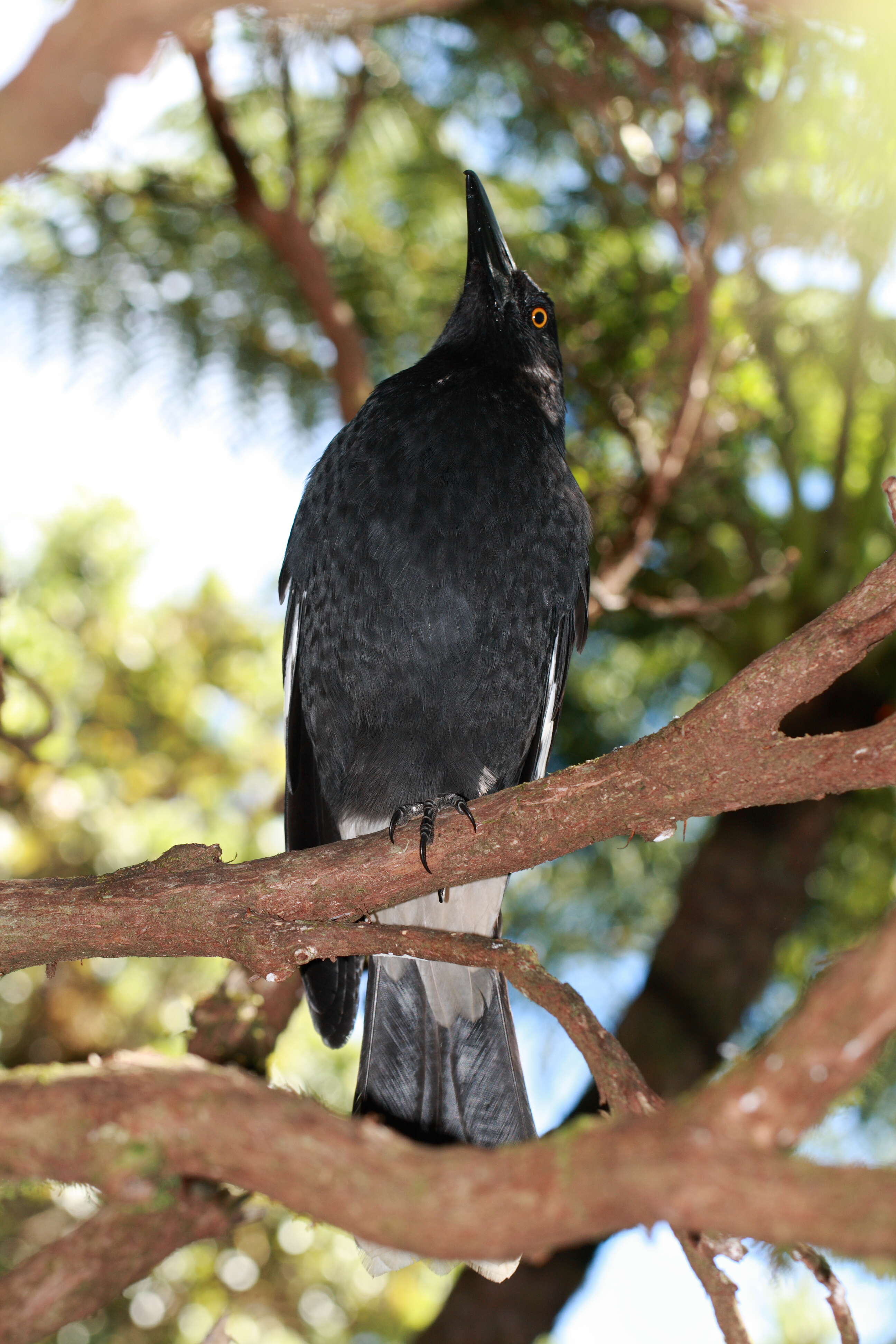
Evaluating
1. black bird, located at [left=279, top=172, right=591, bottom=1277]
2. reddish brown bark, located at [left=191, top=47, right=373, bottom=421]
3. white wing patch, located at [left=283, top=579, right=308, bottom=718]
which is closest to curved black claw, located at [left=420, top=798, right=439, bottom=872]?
black bird, located at [left=279, top=172, right=591, bottom=1277]

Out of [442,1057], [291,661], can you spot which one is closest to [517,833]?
[442,1057]

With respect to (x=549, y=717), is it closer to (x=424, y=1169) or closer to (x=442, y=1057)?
(x=442, y=1057)

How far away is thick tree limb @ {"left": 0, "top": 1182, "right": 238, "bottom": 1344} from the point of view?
2090 millimetres

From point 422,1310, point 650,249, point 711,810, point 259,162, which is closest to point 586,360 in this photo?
point 650,249

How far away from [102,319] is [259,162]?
1.39 m

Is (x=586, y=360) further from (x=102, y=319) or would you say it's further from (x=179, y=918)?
(x=179, y=918)

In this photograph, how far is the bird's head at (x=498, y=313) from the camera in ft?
12.9

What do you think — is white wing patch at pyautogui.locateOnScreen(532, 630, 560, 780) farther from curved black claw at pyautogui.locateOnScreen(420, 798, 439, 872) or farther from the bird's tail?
curved black claw at pyautogui.locateOnScreen(420, 798, 439, 872)

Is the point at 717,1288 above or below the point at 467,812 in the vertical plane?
below

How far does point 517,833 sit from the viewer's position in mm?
2209

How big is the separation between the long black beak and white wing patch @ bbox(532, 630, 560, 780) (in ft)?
4.96

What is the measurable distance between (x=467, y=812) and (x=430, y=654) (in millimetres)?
827

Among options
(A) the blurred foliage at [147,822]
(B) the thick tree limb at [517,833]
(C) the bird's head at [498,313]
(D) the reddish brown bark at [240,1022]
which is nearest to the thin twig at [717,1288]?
(B) the thick tree limb at [517,833]

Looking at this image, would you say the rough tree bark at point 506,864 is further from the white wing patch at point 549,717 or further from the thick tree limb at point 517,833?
the white wing patch at point 549,717
